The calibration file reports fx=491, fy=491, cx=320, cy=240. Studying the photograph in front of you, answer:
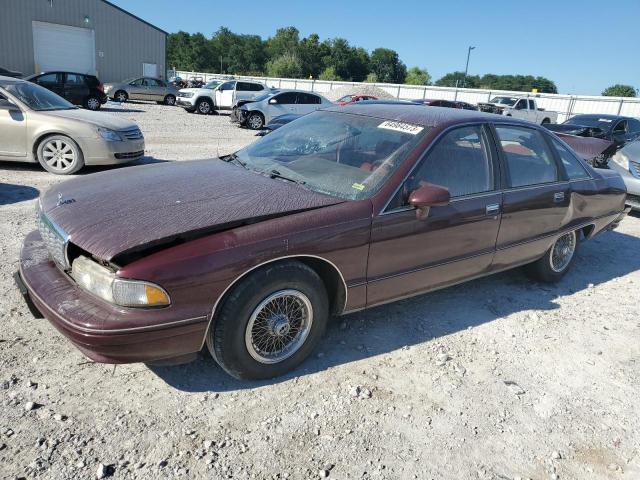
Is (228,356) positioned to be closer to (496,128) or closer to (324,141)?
(324,141)

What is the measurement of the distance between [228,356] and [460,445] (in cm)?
137

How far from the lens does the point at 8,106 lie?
24.6 ft

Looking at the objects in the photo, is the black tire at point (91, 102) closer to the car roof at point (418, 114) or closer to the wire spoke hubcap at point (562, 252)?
the car roof at point (418, 114)

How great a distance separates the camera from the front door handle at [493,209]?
12.5ft

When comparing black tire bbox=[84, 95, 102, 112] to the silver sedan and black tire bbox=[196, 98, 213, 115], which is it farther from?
the silver sedan

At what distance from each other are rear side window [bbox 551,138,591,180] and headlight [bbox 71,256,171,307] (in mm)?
3866

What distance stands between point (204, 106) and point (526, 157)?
20.5 m

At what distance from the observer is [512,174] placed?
13.3 ft

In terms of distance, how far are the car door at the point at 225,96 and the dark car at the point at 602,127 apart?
14059 mm

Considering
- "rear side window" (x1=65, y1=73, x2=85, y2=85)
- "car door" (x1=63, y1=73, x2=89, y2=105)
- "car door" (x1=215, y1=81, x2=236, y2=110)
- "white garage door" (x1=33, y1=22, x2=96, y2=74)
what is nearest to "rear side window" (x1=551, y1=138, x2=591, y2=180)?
"car door" (x1=63, y1=73, x2=89, y2=105)

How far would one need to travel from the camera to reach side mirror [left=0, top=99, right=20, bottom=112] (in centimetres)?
746

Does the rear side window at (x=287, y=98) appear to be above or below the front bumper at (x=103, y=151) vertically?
above

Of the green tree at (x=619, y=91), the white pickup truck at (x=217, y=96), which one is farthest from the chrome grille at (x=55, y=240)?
the green tree at (x=619, y=91)

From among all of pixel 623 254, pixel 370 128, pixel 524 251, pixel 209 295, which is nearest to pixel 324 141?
pixel 370 128
